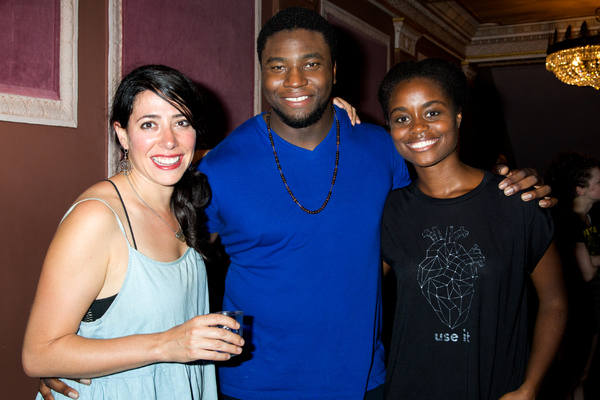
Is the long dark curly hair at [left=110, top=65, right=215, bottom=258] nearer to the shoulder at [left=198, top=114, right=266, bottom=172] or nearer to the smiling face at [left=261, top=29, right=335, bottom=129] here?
the shoulder at [left=198, top=114, right=266, bottom=172]

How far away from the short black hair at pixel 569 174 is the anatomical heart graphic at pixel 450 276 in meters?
2.36

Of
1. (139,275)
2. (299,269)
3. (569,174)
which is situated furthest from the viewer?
(569,174)

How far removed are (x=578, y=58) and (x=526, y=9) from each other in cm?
203

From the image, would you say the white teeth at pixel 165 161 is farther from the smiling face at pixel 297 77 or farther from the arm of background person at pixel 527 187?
the arm of background person at pixel 527 187

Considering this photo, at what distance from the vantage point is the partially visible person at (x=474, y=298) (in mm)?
1391

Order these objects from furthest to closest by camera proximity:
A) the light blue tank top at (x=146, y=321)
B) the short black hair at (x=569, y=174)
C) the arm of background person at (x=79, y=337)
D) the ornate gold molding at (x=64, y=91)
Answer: the short black hair at (x=569, y=174)
the ornate gold molding at (x=64, y=91)
the light blue tank top at (x=146, y=321)
the arm of background person at (x=79, y=337)

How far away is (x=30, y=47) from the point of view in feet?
6.31

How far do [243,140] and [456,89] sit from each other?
2.61ft

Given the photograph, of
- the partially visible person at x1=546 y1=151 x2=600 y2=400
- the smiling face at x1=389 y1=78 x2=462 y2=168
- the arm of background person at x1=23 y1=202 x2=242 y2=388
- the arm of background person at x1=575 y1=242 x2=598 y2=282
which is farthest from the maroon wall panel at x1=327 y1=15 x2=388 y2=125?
the arm of background person at x1=23 y1=202 x2=242 y2=388

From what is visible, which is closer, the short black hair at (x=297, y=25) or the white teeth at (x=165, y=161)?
the white teeth at (x=165, y=161)

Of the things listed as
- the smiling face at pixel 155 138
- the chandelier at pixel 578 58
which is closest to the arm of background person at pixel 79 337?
the smiling face at pixel 155 138

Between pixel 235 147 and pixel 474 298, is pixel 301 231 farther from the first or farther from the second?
pixel 474 298

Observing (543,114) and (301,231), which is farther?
(543,114)

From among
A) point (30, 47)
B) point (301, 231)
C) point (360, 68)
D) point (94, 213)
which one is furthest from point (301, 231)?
point (360, 68)
